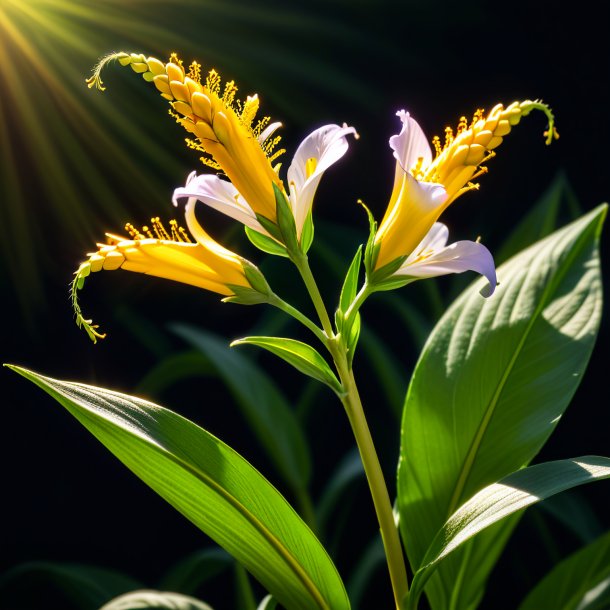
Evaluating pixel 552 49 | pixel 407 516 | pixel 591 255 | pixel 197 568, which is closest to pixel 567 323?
pixel 591 255

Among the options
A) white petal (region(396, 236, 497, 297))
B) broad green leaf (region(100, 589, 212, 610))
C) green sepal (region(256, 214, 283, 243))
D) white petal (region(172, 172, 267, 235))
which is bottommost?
broad green leaf (region(100, 589, 212, 610))

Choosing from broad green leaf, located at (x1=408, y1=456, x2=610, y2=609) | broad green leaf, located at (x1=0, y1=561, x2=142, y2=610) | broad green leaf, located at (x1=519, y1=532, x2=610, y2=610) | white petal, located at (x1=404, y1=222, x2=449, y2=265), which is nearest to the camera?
broad green leaf, located at (x1=408, y1=456, x2=610, y2=609)

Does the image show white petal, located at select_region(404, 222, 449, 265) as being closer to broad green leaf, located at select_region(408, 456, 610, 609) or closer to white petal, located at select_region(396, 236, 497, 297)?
white petal, located at select_region(396, 236, 497, 297)

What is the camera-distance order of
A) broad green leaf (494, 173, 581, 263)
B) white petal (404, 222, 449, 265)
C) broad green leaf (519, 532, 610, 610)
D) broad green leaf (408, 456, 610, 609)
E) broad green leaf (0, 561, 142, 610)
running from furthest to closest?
broad green leaf (494, 173, 581, 263) < broad green leaf (0, 561, 142, 610) < broad green leaf (519, 532, 610, 610) < white petal (404, 222, 449, 265) < broad green leaf (408, 456, 610, 609)

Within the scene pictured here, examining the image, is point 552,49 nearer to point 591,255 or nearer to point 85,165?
point 591,255

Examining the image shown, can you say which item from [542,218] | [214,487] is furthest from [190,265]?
[542,218]

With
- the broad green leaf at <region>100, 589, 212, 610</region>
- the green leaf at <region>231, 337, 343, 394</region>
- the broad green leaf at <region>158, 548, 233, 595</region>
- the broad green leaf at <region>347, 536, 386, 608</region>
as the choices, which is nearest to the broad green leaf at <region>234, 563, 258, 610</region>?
the broad green leaf at <region>158, 548, 233, 595</region>
